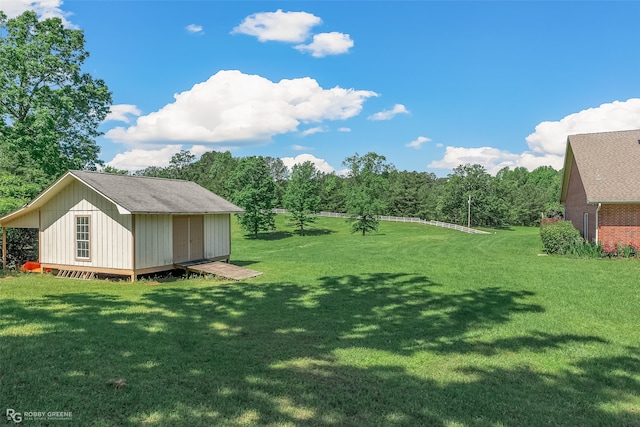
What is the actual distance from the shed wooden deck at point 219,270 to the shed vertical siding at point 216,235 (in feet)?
4.17

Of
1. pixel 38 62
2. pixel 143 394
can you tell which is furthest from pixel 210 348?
pixel 38 62

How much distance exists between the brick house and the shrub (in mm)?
1026

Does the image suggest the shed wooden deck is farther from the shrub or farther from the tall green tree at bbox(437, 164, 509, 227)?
the tall green tree at bbox(437, 164, 509, 227)

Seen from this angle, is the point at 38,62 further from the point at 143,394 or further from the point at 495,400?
the point at 495,400

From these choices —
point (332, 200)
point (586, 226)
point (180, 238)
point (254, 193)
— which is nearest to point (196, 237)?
point (180, 238)

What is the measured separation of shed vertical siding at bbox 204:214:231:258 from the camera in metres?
17.0

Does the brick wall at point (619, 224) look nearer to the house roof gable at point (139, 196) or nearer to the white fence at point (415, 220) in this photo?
the house roof gable at point (139, 196)

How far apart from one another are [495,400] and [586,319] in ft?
17.4

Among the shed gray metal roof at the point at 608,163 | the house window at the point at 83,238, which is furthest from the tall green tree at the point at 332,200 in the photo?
the house window at the point at 83,238

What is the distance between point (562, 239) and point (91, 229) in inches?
824

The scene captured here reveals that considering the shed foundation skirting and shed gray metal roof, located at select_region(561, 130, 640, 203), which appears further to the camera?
shed gray metal roof, located at select_region(561, 130, 640, 203)

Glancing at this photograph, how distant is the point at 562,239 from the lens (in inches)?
782

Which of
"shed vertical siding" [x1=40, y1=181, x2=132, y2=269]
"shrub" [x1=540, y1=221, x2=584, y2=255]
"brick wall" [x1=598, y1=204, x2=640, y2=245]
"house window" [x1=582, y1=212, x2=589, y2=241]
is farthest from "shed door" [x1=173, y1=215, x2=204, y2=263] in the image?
"house window" [x1=582, y1=212, x2=589, y2=241]

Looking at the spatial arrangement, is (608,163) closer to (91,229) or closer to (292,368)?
(292,368)
